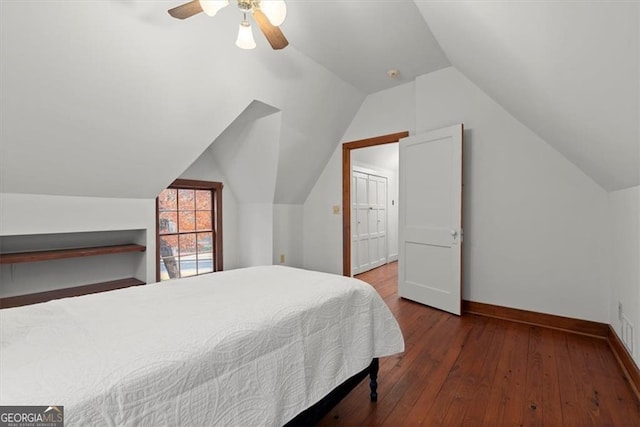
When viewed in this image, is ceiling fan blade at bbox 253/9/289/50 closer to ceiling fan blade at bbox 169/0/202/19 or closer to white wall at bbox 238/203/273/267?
ceiling fan blade at bbox 169/0/202/19

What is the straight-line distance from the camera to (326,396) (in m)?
1.30

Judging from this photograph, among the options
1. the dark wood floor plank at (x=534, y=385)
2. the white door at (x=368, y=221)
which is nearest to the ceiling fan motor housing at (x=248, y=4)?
the dark wood floor plank at (x=534, y=385)

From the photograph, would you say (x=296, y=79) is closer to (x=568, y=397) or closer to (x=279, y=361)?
(x=279, y=361)

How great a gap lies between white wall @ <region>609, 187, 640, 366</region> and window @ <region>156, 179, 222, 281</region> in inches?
161

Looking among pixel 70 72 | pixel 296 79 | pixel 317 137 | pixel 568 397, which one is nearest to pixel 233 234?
pixel 317 137

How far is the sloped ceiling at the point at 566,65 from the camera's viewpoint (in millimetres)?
1004

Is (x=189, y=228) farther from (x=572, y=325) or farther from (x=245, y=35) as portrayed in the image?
(x=572, y=325)

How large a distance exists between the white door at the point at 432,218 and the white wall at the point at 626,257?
43.8 inches

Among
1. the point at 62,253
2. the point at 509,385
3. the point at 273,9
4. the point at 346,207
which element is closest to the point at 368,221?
the point at 346,207

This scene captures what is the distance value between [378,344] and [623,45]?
5.13 feet

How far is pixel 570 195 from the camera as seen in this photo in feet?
8.58

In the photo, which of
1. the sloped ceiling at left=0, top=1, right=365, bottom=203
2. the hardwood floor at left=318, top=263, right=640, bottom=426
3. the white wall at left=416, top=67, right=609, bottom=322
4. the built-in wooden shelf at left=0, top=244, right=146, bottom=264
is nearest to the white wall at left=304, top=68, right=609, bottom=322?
the white wall at left=416, top=67, right=609, bottom=322

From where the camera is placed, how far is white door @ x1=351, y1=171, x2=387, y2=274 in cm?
483

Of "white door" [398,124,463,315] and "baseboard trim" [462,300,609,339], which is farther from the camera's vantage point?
"white door" [398,124,463,315]
